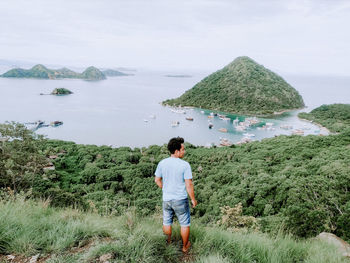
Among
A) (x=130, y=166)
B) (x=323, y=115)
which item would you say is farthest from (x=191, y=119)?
(x=130, y=166)

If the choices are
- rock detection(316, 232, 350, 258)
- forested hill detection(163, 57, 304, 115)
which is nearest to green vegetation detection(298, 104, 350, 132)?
forested hill detection(163, 57, 304, 115)

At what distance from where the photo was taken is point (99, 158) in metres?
27.4

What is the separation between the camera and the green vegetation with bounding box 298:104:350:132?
55356 millimetres

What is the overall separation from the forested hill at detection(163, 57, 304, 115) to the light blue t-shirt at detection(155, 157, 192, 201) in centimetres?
7443

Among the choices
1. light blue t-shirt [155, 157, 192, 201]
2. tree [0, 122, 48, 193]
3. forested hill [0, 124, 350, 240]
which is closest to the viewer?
light blue t-shirt [155, 157, 192, 201]

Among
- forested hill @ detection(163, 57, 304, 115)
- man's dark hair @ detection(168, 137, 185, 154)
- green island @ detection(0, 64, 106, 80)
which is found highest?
green island @ detection(0, 64, 106, 80)

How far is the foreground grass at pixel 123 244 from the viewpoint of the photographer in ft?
8.92

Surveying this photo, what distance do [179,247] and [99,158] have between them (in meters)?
25.8

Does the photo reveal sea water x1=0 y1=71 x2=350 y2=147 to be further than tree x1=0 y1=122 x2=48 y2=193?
Yes

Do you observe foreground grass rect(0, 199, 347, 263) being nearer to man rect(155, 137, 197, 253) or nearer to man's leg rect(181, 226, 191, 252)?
man's leg rect(181, 226, 191, 252)

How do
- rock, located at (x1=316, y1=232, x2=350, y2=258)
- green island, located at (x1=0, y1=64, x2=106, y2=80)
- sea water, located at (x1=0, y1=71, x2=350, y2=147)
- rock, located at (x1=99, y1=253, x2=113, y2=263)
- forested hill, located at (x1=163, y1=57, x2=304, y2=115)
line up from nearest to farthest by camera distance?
rock, located at (x1=99, y1=253, x2=113, y2=263) < rock, located at (x1=316, y1=232, x2=350, y2=258) < sea water, located at (x1=0, y1=71, x2=350, y2=147) < forested hill, located at (x1=163, y1=57, x2=304, y2=115) < green island, located at (x1=0, y1=64, x2=106, y2=80)

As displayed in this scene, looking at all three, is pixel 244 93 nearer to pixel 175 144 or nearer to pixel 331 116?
pixel 331 116

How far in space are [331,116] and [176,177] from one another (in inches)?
2906

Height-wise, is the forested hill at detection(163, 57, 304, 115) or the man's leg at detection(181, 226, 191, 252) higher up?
the forested hill at detection(163, 57, 304, 115)
